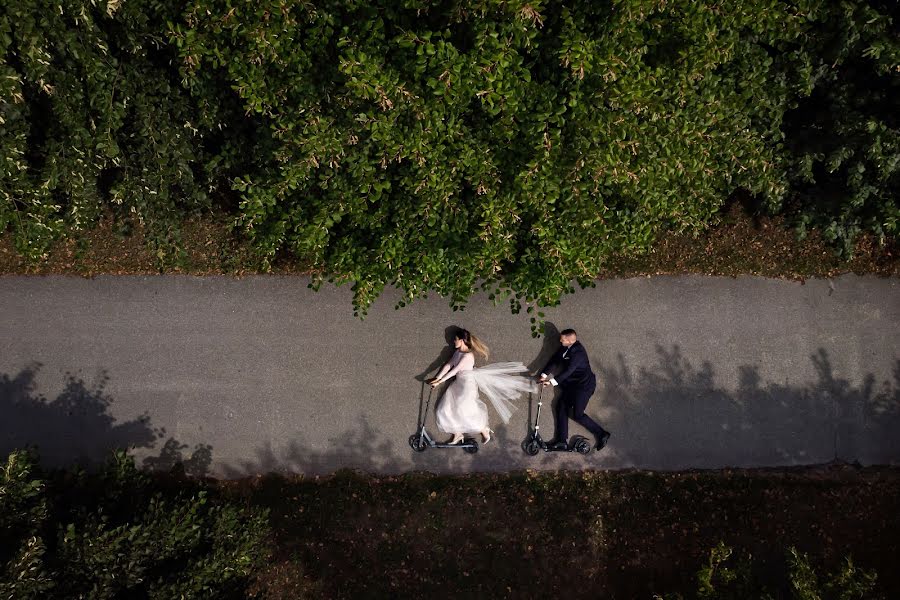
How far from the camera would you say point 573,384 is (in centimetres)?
899

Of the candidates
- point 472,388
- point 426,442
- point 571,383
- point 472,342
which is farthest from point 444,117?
point 426,442

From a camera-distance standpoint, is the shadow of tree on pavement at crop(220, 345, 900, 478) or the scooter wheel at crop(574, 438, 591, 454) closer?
the scooter wheel at crop(574, 438, 591, 454)

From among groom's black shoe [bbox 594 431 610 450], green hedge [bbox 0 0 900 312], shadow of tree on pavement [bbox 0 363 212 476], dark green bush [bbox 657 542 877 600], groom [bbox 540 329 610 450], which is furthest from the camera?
shadow of tree on pavement [bbox 0 363 212 476]

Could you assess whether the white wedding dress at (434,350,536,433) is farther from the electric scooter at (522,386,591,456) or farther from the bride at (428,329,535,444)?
the electric scooter at (522,386,591,456)

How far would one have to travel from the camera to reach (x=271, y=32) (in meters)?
5.09

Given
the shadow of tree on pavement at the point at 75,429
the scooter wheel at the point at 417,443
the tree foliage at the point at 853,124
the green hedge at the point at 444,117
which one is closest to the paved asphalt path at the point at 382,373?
the shadow of tree on pavement at the point at 75,429

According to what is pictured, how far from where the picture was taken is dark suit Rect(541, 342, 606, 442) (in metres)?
8.77

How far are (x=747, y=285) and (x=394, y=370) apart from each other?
5.92 meters

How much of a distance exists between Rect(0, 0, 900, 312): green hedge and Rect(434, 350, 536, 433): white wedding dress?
2677mm

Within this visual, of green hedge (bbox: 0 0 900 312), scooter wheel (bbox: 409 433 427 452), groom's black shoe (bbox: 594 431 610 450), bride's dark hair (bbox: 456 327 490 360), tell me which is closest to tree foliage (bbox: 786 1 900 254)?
green hedge (bbox: 0 0 900 312)

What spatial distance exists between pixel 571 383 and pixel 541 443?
3.46 ft

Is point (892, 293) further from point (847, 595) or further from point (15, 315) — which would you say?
point (15, 315)

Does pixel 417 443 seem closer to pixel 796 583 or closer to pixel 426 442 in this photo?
pixel 426 442

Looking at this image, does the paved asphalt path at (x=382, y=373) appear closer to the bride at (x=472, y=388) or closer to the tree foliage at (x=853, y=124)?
the bride at (x=472, y=388)
